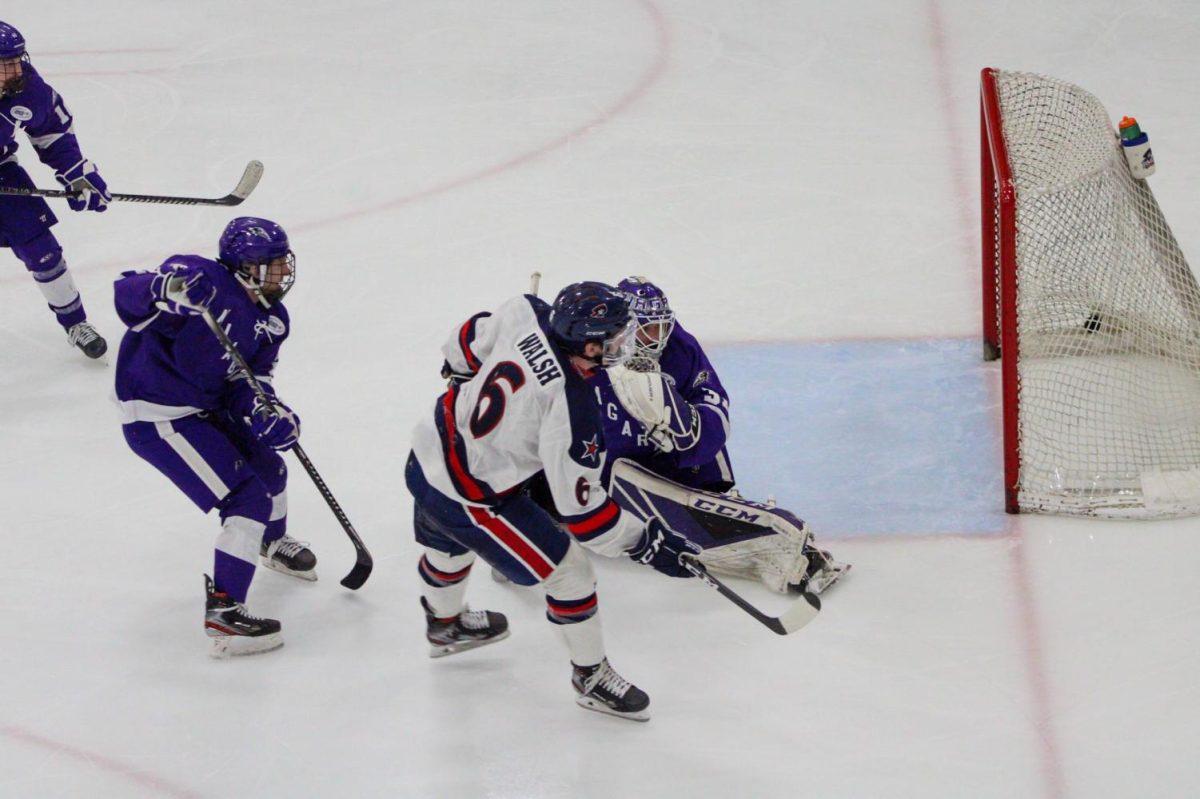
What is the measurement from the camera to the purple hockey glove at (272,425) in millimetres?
3174

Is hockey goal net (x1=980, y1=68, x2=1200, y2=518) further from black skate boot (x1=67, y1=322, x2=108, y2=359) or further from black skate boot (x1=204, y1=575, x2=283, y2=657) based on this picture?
black skate boot (x1=67, y1=322, x2=108, y2=359)

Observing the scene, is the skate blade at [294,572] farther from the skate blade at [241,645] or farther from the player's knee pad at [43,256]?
the player's knee pad at [43,256]

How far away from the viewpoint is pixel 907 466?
12.5ft

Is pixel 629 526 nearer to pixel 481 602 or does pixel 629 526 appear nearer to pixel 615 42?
pixel 481 602

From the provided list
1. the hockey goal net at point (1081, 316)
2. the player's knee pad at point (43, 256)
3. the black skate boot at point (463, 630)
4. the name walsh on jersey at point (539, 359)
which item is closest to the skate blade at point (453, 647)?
the black skate boot at point (463, 630)

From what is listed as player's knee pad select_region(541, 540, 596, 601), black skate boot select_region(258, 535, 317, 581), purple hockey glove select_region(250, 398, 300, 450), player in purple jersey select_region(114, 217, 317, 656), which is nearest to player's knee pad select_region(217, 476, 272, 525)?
player in purple jersey select_region(114, 217, 317, 656)

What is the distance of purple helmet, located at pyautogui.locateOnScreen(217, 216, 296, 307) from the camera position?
310 cm

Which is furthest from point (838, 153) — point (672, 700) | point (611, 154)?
point (672, 700)

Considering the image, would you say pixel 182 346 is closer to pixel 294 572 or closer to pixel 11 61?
pixel 294 572

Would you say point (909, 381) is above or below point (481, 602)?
above

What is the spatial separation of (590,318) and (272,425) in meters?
0.96

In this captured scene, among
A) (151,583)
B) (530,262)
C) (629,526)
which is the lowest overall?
(151,583)

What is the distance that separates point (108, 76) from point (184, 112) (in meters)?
0.76

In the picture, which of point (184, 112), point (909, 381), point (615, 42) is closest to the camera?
point (909, 381)
